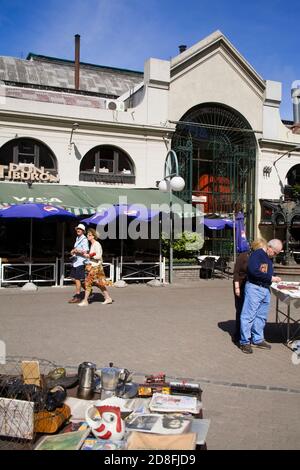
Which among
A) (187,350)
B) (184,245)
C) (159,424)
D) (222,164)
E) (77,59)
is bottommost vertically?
(187,350)

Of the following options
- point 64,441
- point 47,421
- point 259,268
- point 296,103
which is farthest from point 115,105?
Result: point 64,441

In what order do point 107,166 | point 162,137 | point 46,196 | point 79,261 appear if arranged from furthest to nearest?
1. point 162,137
2. point 107,166
3. point 46,196
4. point 79,261

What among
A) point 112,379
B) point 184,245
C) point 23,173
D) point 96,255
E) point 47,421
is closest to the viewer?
point 47,421

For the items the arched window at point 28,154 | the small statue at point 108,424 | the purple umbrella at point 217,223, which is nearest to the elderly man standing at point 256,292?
the small statue at point 108,424

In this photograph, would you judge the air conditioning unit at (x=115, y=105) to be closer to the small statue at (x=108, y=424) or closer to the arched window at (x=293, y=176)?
the arched window at (x=293, y=176)

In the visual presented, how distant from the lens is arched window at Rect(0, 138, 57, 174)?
1697 cm

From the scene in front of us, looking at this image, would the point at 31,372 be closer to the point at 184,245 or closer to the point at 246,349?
the point at 246,349

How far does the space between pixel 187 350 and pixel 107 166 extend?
12.6 m

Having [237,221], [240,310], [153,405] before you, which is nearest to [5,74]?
[237,221]

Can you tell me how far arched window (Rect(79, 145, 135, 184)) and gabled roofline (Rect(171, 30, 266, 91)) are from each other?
404 centimetres

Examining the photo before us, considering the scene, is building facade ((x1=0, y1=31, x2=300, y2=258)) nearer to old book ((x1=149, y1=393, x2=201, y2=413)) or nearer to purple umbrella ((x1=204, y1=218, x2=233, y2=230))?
purple umbrella ((x1=204, y1=218, x2=233, y2=230))

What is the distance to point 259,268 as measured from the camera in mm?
7016

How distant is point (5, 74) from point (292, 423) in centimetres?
2389

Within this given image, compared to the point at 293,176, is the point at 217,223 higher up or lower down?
lower down
